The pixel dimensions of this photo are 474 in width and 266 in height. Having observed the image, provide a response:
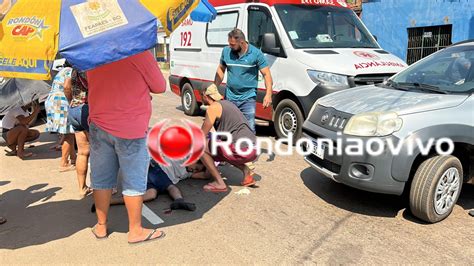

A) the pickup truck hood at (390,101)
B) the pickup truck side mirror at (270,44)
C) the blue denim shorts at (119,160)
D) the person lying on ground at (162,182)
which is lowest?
the person lying on ground at (162,182)

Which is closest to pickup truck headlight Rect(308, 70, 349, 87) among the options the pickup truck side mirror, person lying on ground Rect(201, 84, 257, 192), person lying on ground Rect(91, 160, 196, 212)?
the pickup truck side mirror

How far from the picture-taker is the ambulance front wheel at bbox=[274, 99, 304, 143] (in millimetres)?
5992

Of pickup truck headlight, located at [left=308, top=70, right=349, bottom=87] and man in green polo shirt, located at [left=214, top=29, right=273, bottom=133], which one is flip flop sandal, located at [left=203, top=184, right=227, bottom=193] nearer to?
man in green polo shirt, located at [left=214, top=29, right=273, bottom=133]

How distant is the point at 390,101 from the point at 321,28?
2.94m

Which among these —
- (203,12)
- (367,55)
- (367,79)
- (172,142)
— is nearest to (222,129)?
(172,142)

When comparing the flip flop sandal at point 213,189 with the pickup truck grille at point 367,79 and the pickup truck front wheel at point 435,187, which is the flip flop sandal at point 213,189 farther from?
the pickup truck grille at point 367,79

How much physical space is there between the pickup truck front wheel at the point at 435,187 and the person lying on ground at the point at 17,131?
5254 mm

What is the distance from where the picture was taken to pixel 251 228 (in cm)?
356

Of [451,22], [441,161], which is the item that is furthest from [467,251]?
[451,22]

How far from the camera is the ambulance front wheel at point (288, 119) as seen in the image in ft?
19.7

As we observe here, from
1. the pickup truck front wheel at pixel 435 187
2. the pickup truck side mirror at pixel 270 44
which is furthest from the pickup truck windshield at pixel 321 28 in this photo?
the pickup truck front wheel at pixel 435 187

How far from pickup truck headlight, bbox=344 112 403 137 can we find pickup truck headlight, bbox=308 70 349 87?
1.92m

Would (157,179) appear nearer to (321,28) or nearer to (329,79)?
(329,79)

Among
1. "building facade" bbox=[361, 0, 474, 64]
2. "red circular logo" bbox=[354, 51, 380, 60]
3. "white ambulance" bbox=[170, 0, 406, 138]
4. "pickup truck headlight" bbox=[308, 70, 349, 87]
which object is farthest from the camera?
"building facade" bbox=[361, 0, 474, 64]
